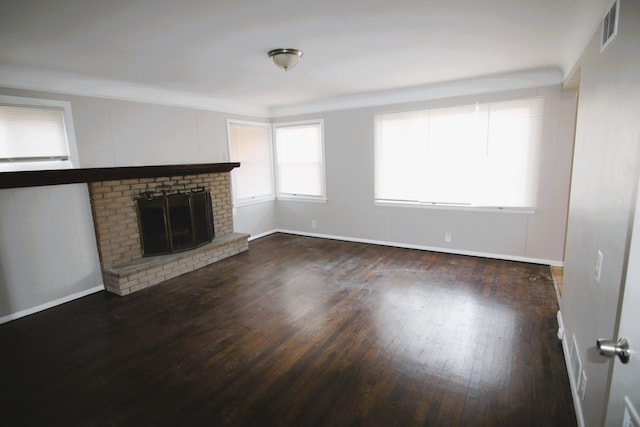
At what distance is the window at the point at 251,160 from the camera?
5730 millimetres

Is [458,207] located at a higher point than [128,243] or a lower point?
higher

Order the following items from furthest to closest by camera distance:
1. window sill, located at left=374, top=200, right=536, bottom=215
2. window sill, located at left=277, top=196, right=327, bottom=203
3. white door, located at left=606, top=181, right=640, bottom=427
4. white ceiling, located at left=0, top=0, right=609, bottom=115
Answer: window sill, located at left=277, top=196, right=327, bottom=203 < window sill, located at left=374, top=200, right=536, bottom=215 < white ceiling, located at left=0, top=0, right=609, bottom=115 < white door, located at left=606, top=181, right=640, bottom=427

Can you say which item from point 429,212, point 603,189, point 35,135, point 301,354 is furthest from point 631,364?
point 35,135

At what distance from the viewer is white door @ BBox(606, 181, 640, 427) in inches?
32.7

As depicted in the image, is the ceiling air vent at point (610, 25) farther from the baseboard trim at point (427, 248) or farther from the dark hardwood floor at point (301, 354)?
the baseboard trim at point (427, 248)

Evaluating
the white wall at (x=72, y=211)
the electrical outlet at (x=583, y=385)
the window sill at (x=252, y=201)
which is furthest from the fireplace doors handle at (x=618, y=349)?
the window sill at (x=252, y=201)

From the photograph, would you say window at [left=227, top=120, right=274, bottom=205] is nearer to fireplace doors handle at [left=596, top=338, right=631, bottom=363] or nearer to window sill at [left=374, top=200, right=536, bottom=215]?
window sill at [left=374, top=200, right=536, bottom=215]

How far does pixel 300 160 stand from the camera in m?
6.25

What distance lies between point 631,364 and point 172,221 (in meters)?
4.71

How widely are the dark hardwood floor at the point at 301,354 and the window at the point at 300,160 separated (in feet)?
8.15

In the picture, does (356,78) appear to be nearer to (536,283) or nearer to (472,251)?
(472,251)

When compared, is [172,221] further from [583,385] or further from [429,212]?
[583,385]

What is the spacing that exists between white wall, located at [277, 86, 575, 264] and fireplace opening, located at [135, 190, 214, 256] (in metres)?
2.10

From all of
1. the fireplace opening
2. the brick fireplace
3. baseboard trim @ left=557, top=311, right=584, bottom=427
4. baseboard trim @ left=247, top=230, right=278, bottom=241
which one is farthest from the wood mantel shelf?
baseboard trim @ left=557, top=311, right=584, bottom=427
